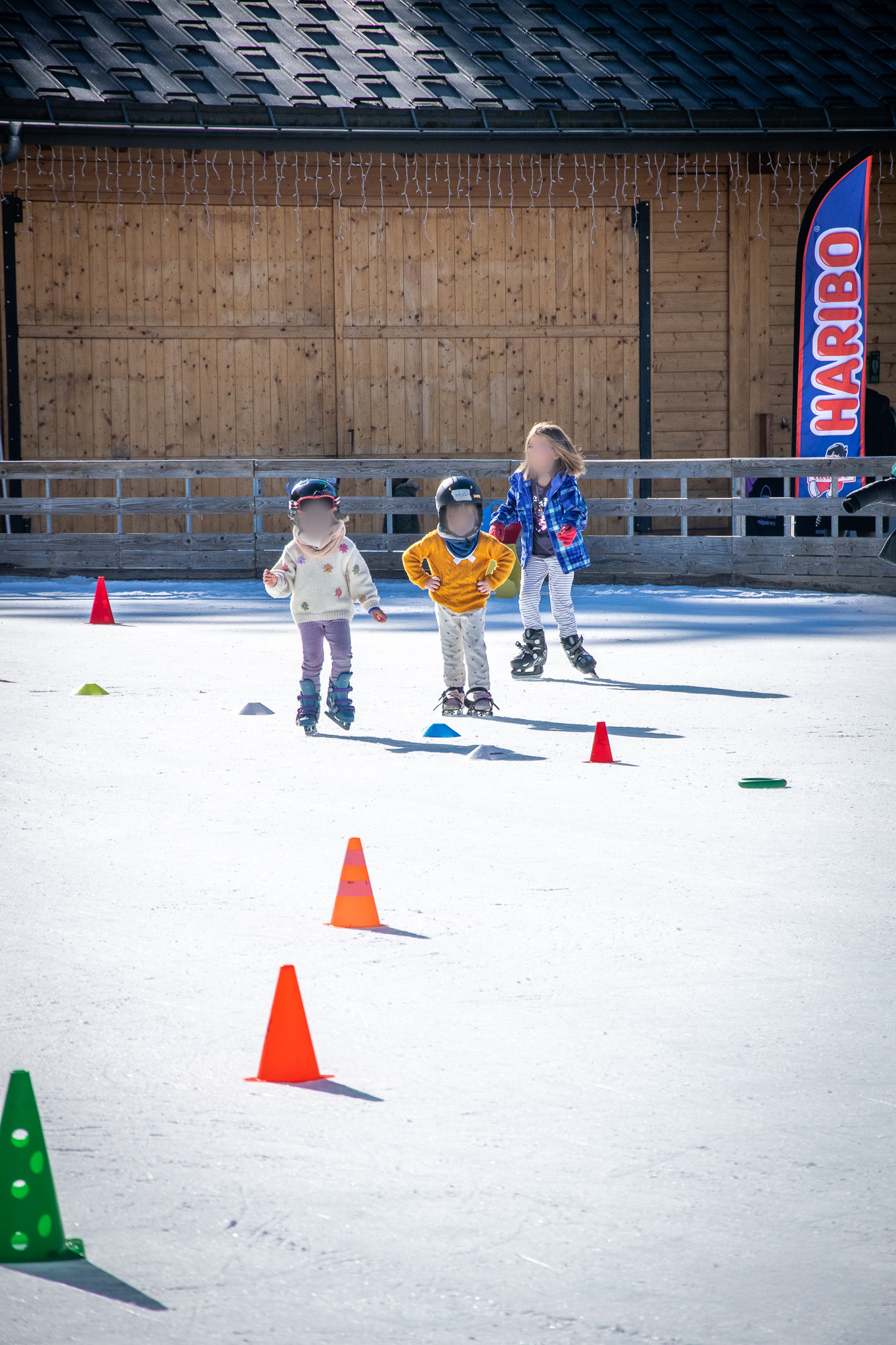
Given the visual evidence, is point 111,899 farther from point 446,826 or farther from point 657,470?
point 657,470

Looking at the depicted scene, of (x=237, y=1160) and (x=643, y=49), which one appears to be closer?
(x=237, y=1160)

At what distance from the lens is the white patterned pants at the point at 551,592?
10492 millimetres

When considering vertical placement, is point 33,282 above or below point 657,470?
above

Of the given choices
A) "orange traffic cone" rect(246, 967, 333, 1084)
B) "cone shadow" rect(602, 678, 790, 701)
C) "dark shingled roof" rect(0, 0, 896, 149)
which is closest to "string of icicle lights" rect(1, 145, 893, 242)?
"dark shingled roof" rect(0, 0, 896, 149)

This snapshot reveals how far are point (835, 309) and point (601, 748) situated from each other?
38.7 feet

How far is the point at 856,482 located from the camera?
17.0 metres

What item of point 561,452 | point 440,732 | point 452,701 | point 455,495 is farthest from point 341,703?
point 561,452

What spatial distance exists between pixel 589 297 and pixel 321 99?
411cm

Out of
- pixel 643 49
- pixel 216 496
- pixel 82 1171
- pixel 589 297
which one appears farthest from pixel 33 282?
pixel 82 1171

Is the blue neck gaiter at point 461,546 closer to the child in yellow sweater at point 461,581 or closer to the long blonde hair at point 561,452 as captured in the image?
the child in yellow sweater at point 461,581

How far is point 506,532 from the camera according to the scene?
977 centimetres

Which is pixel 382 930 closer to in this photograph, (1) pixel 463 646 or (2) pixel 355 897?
(2) pixel 355 897

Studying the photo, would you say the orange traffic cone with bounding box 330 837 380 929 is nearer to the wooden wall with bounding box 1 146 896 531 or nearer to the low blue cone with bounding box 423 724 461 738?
the low blue cone with bounding box 423 724 461 738

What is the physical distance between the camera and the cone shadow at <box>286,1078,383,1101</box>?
11.1ft
